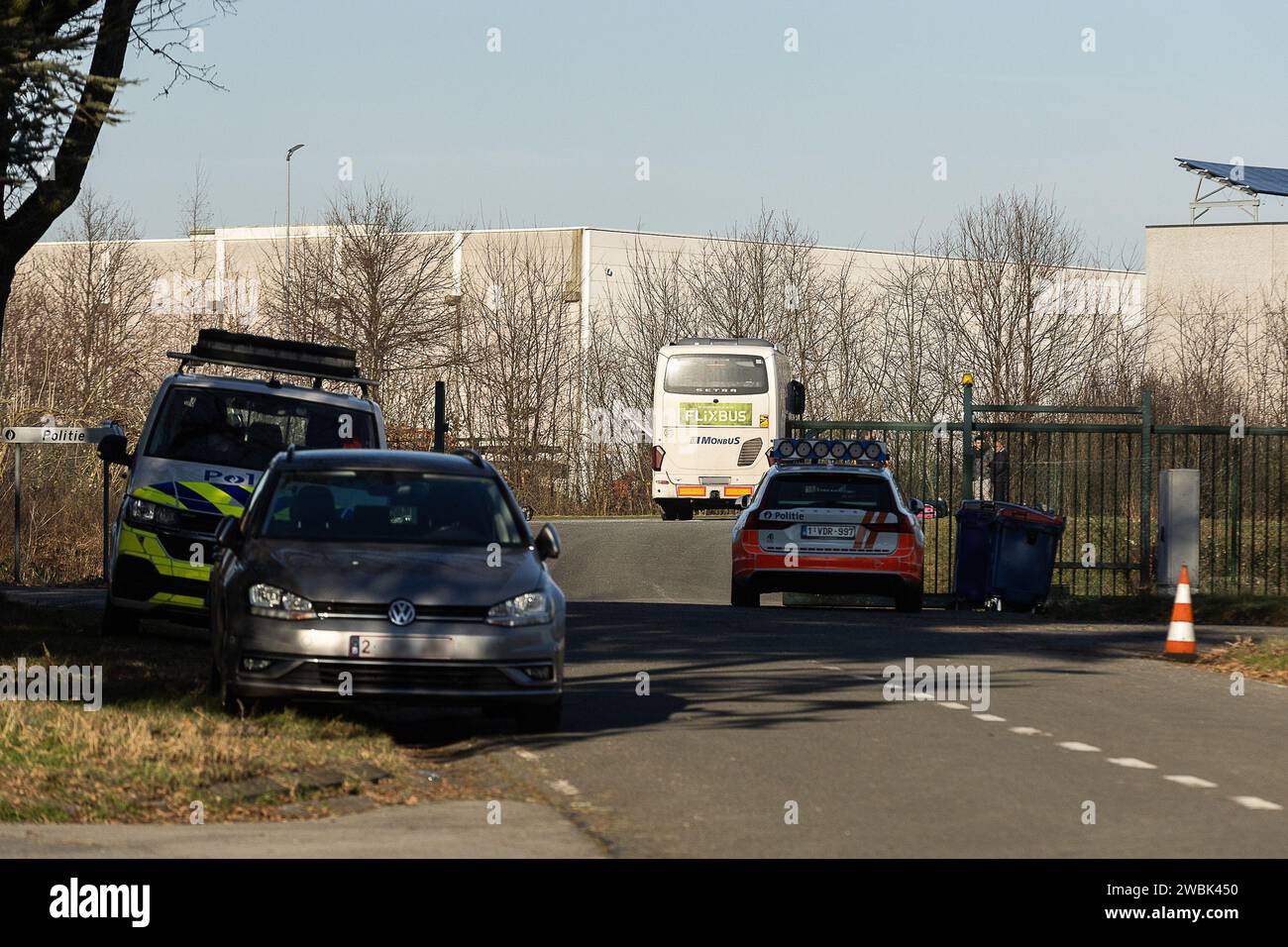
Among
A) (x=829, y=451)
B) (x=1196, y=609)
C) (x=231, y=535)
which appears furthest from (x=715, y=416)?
(x=231, y=535)

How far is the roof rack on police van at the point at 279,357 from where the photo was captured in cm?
1850

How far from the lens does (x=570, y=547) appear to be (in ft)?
115

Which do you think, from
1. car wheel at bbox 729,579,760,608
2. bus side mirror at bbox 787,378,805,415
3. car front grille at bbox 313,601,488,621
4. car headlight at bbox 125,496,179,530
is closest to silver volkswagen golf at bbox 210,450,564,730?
car front grille at bbox 313,601,488,621

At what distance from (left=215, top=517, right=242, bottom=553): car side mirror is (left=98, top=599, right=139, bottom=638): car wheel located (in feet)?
15.4

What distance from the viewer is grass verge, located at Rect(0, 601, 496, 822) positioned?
8609mm

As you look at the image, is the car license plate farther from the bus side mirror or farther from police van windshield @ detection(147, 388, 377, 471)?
the bus side mirror

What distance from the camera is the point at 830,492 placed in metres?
21.7

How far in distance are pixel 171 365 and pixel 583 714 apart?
51487mm

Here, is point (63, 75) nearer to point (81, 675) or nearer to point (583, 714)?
point (81, 675)

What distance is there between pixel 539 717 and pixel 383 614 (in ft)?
3.76

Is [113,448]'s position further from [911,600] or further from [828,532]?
[911,600]

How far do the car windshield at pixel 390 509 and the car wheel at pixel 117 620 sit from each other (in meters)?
4.76

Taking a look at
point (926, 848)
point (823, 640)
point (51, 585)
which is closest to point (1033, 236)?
point (51, 585)

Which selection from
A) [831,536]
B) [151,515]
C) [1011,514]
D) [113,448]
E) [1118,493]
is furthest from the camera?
[1118,493]
